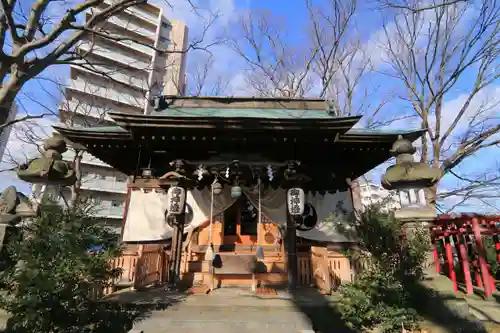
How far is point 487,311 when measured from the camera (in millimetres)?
5734

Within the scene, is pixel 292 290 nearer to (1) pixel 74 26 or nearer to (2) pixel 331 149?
(2) pixel 331 149

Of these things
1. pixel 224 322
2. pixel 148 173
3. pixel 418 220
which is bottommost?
pixel 224 322

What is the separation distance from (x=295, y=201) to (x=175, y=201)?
3563mm

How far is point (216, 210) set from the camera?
28.4 ft

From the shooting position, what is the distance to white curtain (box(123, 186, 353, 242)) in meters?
8.68

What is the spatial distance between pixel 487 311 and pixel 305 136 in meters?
5.82

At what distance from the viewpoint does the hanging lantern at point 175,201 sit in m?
7.66

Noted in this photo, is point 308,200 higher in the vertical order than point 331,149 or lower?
lower

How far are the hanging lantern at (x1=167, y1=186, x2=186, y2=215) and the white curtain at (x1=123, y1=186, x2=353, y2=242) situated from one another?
1.18 meters

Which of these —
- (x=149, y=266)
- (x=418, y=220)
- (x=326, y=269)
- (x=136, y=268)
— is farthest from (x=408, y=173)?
(x=149, y=266)

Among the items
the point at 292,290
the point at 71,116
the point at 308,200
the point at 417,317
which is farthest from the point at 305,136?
the point at 71,116

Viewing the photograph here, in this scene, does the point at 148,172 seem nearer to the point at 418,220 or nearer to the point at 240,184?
the point at 240,184

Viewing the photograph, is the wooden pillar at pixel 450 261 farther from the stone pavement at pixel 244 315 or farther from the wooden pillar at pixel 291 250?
the wooden pillar at pixel 291 250

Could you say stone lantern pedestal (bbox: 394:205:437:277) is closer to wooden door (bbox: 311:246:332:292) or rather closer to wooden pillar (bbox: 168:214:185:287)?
wooden door (bbox: 311:246:332:292)
